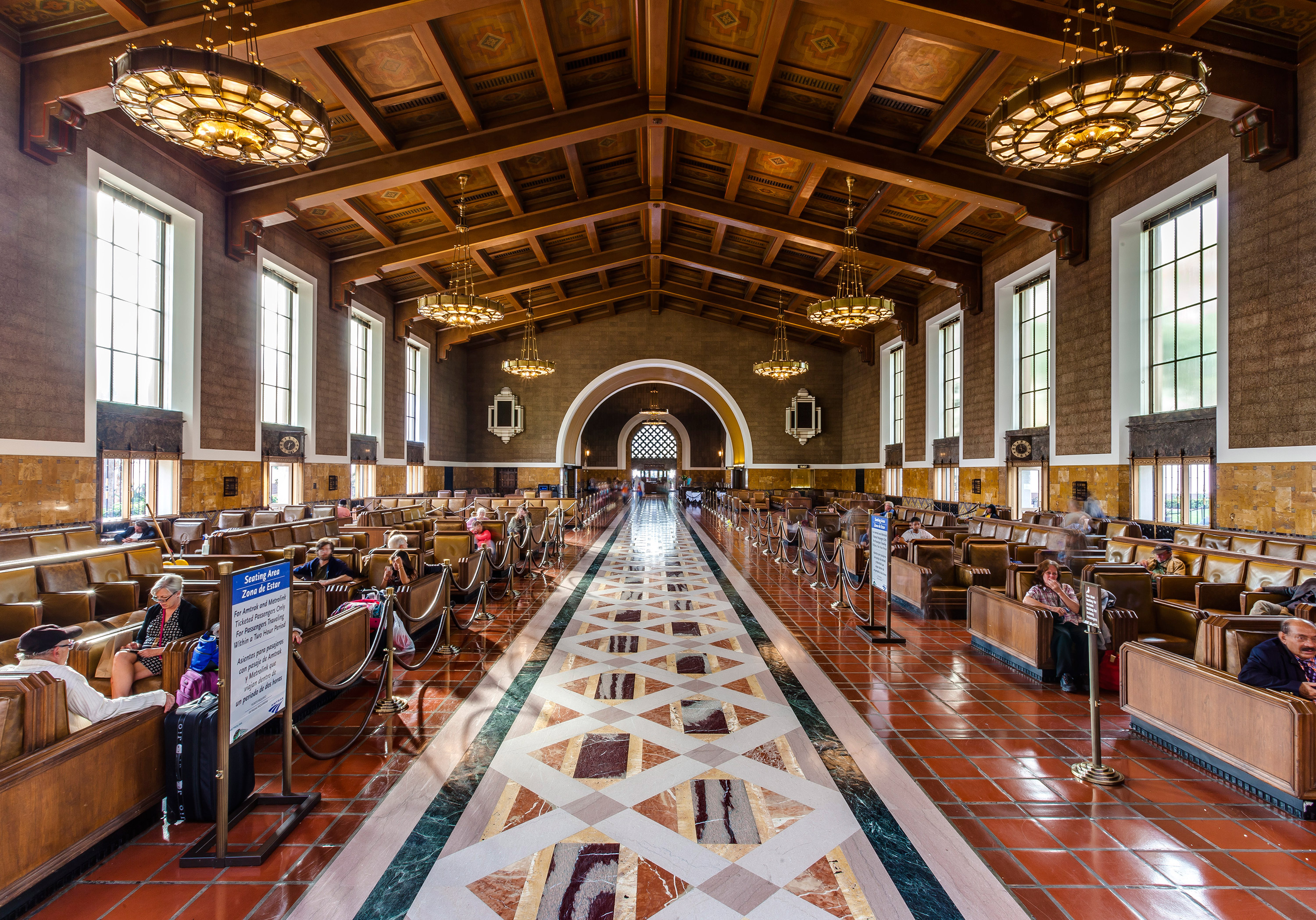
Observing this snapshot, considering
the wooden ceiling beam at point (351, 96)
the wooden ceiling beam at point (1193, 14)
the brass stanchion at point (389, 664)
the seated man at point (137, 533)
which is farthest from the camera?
the wooden ceiling beam at point (351, 96)

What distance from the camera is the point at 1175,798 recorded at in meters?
3.15

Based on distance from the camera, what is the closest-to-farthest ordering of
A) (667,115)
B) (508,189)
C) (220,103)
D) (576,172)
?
(220,103) → (667,115) → (508,189) → (576,172)

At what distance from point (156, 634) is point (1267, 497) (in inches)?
453

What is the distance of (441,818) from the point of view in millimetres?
2912

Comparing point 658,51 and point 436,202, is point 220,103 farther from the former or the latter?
point 436,202

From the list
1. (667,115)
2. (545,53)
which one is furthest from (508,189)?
(545,53)

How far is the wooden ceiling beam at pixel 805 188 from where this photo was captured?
38.8 ft

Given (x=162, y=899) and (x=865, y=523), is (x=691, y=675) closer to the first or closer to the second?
(x=162, y=899)

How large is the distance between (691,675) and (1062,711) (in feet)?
9.10

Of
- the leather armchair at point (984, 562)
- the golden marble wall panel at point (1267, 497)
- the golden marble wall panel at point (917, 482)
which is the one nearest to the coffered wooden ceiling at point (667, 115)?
the golden marble wall panel at point (1267, 497)

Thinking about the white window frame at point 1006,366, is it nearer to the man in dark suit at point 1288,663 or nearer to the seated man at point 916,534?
the seated man at point 916,534

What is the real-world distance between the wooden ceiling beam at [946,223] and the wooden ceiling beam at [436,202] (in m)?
10.9

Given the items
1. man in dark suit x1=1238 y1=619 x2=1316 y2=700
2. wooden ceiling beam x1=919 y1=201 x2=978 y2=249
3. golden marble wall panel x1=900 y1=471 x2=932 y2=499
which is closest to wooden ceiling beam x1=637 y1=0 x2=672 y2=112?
A: wooden ceiling beam x1=919 y1=201 x2=978 y2=249

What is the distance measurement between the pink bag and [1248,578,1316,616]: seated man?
6.93 m
